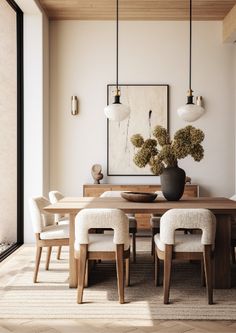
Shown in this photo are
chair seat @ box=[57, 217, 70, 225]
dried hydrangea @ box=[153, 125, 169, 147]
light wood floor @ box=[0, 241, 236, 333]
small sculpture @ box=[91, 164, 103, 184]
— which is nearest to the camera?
light wood floor @ box=[0, 241, 236, 333]

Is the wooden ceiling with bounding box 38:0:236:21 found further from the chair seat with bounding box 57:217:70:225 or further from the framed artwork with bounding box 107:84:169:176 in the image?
the chair seat with bounding box 57:217:70:225

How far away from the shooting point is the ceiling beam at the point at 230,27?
612 cm

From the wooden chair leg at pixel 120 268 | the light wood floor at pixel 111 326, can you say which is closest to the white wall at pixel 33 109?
the wooden chair leg at pixel 120 268

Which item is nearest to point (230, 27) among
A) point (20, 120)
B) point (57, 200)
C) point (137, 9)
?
point (137, 9)

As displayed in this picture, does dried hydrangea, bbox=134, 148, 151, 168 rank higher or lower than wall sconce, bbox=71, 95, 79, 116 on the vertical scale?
lower

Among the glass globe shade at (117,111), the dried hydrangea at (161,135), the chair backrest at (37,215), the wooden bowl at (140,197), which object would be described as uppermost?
the glass globe shade at (117,111)

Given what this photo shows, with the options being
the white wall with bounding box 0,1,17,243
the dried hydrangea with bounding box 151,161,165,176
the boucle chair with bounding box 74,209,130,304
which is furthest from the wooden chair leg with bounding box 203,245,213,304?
the white wall with bounding box 0,1,17,243

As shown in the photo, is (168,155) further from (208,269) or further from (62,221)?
(62,221)

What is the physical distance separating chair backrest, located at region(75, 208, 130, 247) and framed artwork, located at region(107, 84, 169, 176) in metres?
3.40

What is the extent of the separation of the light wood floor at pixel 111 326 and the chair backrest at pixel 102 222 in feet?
2.11

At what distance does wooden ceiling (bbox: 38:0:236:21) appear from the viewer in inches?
237

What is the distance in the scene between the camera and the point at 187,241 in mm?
3502

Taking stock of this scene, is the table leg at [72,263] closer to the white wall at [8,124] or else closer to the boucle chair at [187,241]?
the boucle chair at [187,241]

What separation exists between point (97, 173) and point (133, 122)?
98 cm
